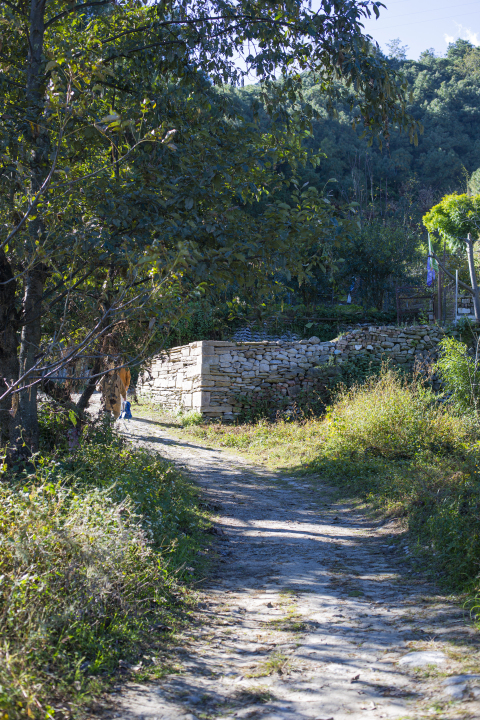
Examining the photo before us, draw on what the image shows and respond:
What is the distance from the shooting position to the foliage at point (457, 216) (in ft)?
63.8

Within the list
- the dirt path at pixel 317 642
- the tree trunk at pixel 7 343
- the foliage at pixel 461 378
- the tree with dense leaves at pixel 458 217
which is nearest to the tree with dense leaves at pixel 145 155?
the tree trunk at pixel 7 343

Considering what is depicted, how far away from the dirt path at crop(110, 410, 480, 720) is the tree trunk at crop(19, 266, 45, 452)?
7.33 feet

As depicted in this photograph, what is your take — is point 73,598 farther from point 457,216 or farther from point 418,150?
point 418,150

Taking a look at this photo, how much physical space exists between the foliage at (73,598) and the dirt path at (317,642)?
243mm

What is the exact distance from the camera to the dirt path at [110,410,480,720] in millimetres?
2367

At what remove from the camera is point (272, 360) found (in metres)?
13.7

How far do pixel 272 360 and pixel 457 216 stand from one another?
10.7 meters

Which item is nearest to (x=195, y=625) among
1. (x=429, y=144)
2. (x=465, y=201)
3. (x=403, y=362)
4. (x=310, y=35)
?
(x=310, y=35)

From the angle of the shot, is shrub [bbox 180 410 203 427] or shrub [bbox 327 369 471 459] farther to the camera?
shrub [bbox 180 410 203 427]

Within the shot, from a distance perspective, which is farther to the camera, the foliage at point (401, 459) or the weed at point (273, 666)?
the foliage at point (401, 459)

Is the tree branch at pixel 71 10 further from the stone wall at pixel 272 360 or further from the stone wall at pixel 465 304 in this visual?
the stone wall at pixel 465 304

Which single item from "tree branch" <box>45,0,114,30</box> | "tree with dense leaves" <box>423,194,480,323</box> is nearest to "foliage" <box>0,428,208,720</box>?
"tree branch" <box>45,0,114,30</box>

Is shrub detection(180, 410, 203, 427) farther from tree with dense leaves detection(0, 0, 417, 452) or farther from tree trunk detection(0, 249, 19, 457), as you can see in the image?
tree trunk detection(0, 249, 19, 457)

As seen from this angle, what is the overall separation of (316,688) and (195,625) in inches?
38.7
